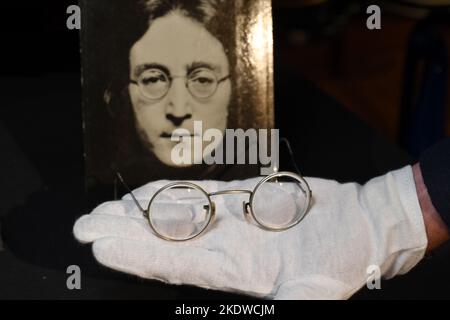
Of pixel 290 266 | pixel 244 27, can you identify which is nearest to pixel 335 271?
pixel 290 266

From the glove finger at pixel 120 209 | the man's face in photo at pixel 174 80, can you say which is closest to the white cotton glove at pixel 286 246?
the glove finger at pixel 120 209
